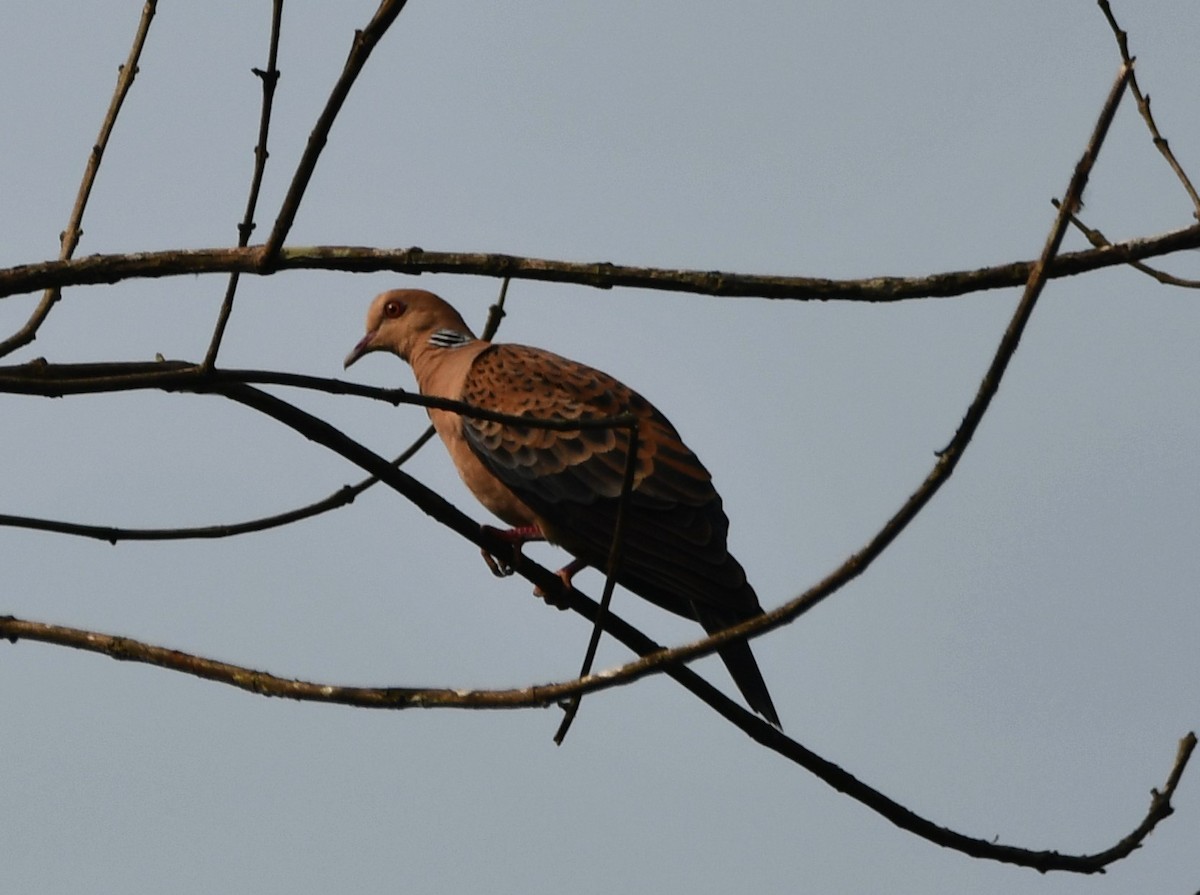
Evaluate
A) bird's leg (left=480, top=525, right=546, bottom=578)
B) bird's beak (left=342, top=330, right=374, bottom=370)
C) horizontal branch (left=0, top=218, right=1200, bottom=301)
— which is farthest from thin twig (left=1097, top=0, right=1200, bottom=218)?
bird's beak (left=342, top=330, right=374, bottom=370)

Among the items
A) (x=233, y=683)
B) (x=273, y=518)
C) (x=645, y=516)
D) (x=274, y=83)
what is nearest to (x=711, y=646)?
(x=233, y=683)

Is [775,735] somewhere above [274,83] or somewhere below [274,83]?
below

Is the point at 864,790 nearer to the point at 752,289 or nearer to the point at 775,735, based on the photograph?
the point at 775,735

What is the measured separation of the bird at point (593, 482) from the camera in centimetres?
541

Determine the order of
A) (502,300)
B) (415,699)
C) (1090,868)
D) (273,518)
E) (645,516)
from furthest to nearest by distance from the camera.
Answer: (645,516) < (502,300) < (273,518) < (1090,868) < (415,699)

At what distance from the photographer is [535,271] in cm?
279

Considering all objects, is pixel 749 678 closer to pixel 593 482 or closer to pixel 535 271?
pixel 593 482

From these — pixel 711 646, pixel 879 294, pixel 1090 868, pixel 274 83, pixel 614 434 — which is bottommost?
pixel 1090 868

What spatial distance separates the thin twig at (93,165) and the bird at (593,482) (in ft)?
6.28

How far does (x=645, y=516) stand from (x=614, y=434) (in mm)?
558

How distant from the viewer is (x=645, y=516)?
559cm

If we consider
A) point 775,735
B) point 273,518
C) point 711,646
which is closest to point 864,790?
point 775,735

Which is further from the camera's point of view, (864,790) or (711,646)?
(864,790)

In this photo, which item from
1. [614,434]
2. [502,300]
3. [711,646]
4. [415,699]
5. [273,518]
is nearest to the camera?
[711,646]
